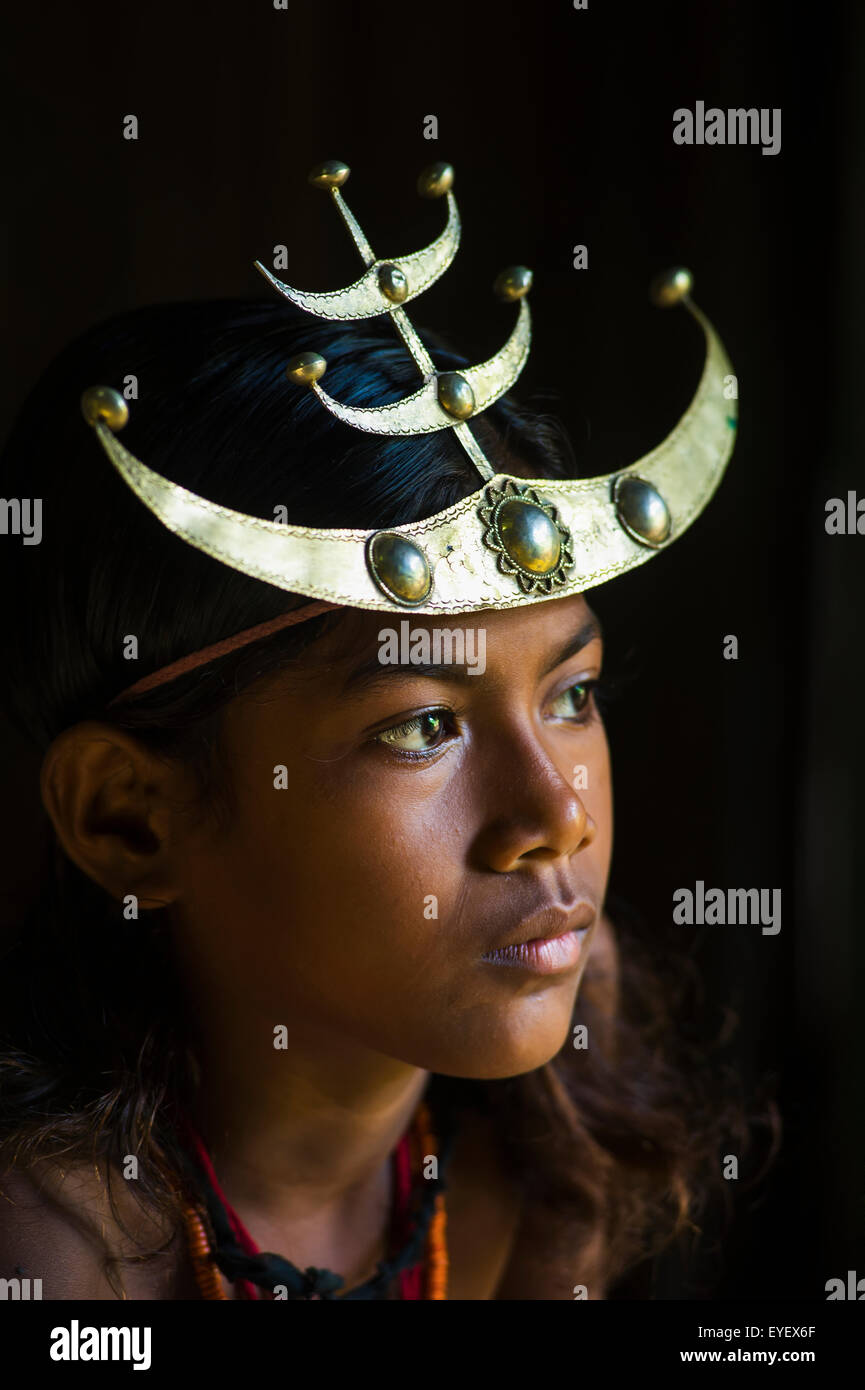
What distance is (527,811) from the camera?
92 centimetres

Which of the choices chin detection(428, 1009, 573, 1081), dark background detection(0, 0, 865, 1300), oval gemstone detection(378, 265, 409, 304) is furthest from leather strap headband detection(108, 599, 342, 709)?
dark background detection(0, 0, 865, 1300)

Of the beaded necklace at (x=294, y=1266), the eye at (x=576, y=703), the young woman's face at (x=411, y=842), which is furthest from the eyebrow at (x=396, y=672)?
the beaded necklace at (x=294, y=1266)

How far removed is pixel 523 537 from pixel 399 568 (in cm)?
10

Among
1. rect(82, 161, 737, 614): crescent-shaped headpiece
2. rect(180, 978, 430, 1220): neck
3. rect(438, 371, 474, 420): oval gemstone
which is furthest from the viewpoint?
rect(180, 978, 430, 1220): neck

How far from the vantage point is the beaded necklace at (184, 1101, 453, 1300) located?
1.03 m

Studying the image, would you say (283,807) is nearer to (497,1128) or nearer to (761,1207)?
(497,1128)

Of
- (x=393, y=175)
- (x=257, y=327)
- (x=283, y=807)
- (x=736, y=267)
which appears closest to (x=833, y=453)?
(x=736, y=267)

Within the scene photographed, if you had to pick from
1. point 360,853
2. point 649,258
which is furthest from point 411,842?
point 649,258

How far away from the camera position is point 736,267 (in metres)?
1.39

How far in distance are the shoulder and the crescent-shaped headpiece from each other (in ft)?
1.61

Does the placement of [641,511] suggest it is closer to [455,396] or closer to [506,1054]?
[455,396]

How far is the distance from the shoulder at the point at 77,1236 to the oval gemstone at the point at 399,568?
51 centimetres

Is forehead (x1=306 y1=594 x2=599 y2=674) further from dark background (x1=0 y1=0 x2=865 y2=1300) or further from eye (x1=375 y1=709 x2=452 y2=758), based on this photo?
dark background (x1=0 y1=0 x2=865 y2=1300)

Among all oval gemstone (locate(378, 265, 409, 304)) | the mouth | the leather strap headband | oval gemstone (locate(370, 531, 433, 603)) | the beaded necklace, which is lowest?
the beaded necklace
